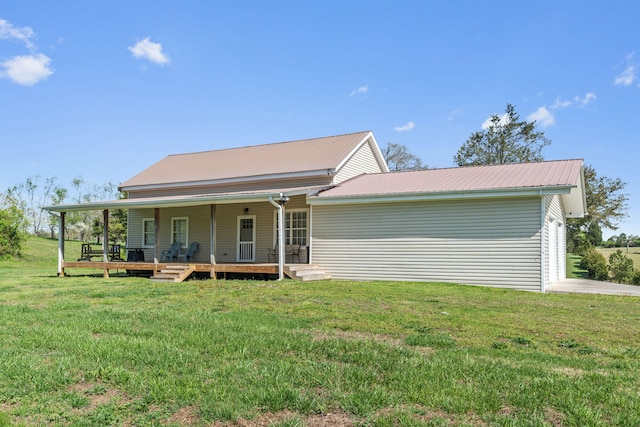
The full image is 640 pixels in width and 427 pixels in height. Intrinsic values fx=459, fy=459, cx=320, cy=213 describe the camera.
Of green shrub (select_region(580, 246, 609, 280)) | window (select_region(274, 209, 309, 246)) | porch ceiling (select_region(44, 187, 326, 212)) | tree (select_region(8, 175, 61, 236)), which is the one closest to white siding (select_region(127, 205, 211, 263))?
porch ceiling (select_region(44, 187, 326, 212))

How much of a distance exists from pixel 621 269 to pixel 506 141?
15.6 metres

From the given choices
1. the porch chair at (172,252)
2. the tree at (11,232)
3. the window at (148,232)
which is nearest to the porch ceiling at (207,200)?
the porch chair at (172,252)

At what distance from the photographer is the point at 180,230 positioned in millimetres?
20109

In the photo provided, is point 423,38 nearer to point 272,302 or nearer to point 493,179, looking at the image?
point 493,179

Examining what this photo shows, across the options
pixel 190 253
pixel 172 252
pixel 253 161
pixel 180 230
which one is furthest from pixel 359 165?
pixel 172 252

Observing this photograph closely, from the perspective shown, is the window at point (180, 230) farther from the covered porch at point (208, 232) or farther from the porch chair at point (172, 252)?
the porch chair at point (172, 252)

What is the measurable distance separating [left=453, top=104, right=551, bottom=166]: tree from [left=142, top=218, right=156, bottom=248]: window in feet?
87.1

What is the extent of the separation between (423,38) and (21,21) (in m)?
15.3

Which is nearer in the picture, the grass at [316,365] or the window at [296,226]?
the grass at [316,365]

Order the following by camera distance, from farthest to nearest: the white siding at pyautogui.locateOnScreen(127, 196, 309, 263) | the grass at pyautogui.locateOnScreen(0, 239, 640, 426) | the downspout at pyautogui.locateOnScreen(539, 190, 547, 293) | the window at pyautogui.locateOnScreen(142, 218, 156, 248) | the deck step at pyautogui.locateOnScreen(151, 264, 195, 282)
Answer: the window at pyautogui.locateOnScreen(142, 218, 156, 248) → the white siding at pyautogui.locateOnScreen(127, 196, 309, 263) → the deck step at pyautogui.locateOnScreen(151, 264, 195, 282) → the downspout at pyautogui.locateOnScreen(539, 190, 547, 293) → the grass at pyautogui.locateOnScreen(0, 239, 640, 426)

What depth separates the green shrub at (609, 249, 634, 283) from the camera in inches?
894

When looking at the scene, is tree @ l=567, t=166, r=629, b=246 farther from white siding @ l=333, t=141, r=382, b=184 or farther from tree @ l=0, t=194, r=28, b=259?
tree @ l=0, t=194, r=28, b=259

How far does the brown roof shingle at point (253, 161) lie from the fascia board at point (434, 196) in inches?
99.4

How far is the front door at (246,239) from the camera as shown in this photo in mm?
18172
